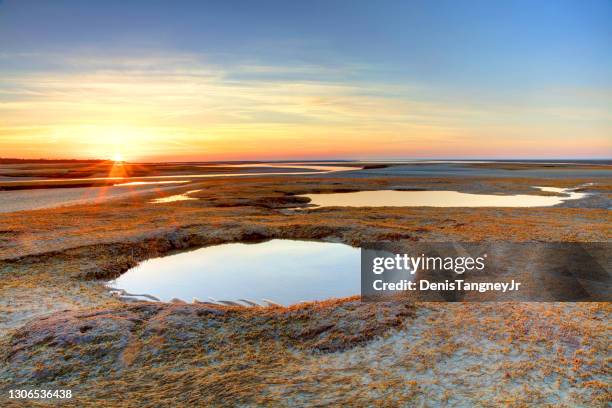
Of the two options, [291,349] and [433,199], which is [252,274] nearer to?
[291,349]

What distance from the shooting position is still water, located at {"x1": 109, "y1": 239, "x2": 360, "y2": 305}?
12016 millimetres

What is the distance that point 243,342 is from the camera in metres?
7.96

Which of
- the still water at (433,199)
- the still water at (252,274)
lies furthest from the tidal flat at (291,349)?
the still water at (433,199)

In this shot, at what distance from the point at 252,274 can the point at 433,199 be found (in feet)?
84.0

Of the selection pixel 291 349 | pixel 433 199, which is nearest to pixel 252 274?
pixel 291 349

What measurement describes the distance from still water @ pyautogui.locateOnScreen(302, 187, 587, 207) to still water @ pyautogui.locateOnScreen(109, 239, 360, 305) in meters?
14.9

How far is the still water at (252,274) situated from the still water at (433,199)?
586 inches

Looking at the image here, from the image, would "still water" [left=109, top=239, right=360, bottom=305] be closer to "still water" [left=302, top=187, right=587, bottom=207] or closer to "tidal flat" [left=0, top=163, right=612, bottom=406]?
"tidal flat" [left=0, top=163, right=612, bottom=406]

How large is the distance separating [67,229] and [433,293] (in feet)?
55.4

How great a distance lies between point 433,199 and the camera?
35.7 meters

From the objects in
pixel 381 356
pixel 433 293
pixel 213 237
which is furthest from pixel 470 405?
pixel 213 237

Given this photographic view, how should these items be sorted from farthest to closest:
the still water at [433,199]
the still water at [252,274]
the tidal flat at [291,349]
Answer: the still water at [433,199] < the still water at [252,274] < the tidal flat at [291,349]

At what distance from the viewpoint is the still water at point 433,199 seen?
31.4 m

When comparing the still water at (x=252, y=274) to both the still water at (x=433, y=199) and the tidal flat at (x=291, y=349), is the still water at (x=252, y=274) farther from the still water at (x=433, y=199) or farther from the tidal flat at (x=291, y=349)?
the still water at (x=433, y=199)
